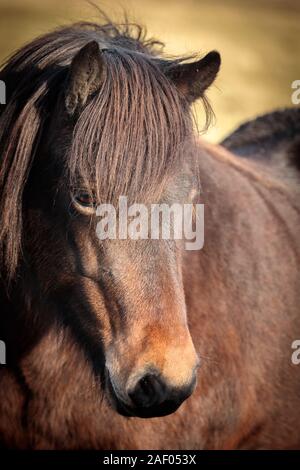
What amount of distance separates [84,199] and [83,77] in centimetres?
40

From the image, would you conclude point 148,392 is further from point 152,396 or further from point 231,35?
point 231,35

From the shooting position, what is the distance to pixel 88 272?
7.43 ft

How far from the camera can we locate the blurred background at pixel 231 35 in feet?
39.3

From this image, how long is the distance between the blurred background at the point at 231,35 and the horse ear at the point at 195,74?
7837 mm

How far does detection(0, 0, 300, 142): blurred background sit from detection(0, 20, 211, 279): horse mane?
7.84m

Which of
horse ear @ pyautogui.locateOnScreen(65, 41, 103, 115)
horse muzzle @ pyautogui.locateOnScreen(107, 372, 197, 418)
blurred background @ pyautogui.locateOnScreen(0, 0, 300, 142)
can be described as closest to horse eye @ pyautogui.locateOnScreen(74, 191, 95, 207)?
horse ear @ pyautogui.locateOnScreen(65, 41, 103, 115)

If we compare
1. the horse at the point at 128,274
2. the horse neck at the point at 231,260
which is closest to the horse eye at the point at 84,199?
the horse at the point at 128,274

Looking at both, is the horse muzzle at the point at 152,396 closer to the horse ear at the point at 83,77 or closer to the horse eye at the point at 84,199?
the horse eye at the point at 84,199

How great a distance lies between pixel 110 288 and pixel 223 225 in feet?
3.57

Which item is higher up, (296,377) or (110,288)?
(110,288)

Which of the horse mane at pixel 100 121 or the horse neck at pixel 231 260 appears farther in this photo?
the horse neck at pixel 231 260

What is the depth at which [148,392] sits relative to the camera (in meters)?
2.09

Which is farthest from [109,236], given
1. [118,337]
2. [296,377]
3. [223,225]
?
[296,377]

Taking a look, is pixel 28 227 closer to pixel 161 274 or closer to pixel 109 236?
pixel 109 236
